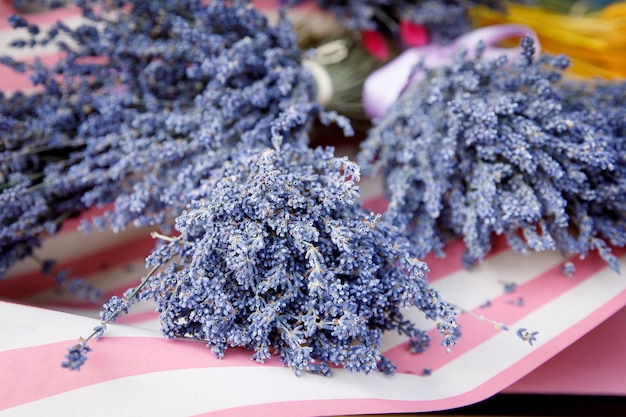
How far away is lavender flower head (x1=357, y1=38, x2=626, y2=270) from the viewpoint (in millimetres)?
699

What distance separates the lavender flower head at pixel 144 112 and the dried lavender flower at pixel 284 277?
0.13 m

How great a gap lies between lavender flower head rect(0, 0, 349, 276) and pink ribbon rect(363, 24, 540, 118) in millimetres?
129

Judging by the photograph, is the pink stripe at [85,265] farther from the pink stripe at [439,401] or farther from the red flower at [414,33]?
the red flower at [414,33]

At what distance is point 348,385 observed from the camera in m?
0.62

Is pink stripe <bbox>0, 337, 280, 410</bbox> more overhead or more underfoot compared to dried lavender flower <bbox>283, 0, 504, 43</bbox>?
more underfoot

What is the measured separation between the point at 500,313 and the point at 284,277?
0.36m

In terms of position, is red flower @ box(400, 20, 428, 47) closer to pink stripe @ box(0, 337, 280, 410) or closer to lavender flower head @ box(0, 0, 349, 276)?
lavender flower head @ box(0, 0, 349, 276)

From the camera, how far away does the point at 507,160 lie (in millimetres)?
744

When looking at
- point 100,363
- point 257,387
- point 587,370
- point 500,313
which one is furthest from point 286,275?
point 587,370

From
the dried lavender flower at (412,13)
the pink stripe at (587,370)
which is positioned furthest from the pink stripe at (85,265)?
the pink stripe at (587,370)

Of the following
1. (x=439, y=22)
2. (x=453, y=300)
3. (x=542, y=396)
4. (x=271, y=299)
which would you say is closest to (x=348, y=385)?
(x=271, y=299)

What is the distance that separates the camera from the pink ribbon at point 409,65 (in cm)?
90

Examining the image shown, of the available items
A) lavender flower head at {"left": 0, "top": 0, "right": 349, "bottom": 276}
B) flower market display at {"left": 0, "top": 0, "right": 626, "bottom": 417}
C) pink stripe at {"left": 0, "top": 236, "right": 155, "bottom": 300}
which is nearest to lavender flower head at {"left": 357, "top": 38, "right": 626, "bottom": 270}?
flower market display at {"left": 0, "top": 0, "right": 626, "bottom": 417}

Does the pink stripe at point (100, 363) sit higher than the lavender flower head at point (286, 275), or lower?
lower
